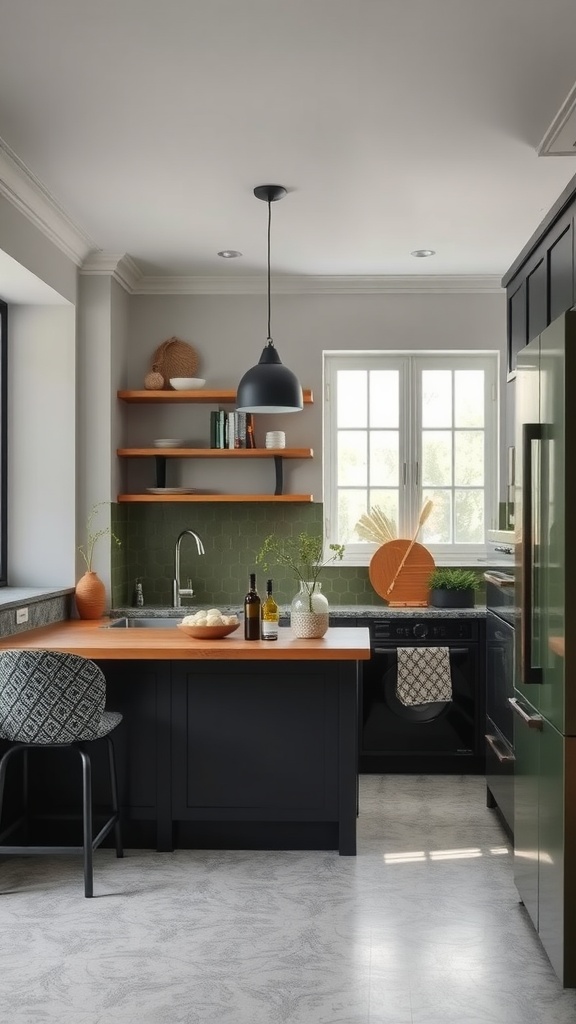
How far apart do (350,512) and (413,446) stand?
563mm

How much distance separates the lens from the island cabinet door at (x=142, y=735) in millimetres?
4207

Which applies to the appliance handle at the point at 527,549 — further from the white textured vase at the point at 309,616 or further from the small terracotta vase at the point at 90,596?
the small terracotta vase at the point at 90,596

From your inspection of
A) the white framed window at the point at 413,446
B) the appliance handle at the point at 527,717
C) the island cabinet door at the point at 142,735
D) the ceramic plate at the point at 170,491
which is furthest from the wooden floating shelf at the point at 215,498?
the appliance handle at the point at 527,717

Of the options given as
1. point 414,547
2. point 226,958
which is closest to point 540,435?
point 226,958

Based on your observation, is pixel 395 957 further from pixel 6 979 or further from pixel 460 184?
pixel 460 184

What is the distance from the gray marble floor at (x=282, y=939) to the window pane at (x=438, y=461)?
236 centimetres

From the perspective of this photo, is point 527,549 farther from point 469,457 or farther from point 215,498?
point 469,457

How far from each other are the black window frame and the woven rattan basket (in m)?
0.98

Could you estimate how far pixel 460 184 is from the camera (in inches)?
174

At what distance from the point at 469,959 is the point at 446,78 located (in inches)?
112

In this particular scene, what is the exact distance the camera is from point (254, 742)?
13.8ft

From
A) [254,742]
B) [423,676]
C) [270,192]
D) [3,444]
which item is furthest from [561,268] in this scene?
[3,444]

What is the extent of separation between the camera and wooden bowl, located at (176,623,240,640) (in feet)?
13.9

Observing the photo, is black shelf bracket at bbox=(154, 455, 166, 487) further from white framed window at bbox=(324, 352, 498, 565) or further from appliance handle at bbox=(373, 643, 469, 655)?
appliance handle at bbox=(373, 643, 469, 655)
